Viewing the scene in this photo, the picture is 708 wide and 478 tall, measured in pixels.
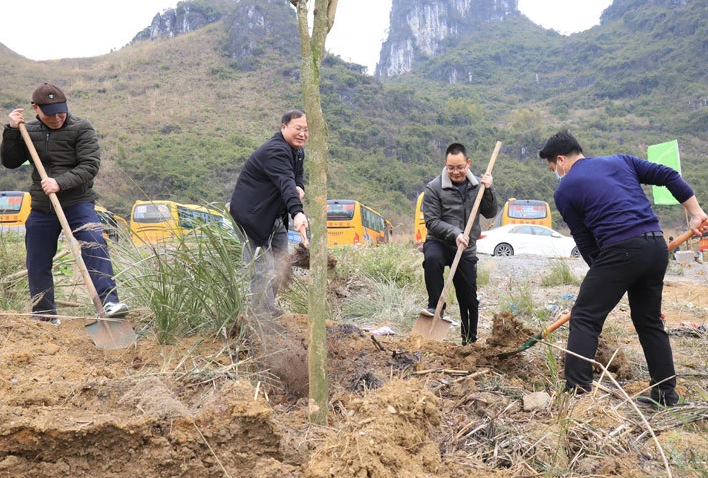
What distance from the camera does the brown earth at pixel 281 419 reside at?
1.92m

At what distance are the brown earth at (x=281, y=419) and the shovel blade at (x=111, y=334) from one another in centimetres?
6

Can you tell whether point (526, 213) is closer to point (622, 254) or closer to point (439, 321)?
point (439, 321)

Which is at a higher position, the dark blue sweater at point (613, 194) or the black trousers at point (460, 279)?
the dark blue sweater at point (613, 194)

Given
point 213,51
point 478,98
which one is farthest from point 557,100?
point 213,51

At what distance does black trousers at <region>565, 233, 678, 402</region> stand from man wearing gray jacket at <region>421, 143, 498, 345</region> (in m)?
1.41

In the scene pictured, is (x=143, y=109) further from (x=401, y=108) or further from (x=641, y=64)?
(x=641, y=64)

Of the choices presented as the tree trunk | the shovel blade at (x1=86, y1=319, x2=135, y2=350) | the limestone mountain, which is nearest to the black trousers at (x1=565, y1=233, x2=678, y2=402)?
the tree trunk

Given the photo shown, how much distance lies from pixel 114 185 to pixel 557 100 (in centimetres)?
6448

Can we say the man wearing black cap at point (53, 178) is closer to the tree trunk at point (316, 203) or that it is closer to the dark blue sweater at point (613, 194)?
the tree trunk at point (316, 203)

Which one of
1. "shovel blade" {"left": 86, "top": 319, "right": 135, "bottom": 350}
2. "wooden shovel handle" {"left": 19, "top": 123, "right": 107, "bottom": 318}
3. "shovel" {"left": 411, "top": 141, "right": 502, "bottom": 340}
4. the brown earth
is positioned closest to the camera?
the brown earth

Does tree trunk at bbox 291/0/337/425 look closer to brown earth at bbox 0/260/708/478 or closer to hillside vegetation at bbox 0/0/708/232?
brown earth at bbox 0/260/708/478

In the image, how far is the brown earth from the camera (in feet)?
6.31

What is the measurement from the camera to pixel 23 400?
7.32 ft

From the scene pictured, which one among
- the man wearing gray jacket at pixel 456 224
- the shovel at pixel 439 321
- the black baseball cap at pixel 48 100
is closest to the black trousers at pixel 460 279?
the man wearing gray jacket at pixel 456 224
